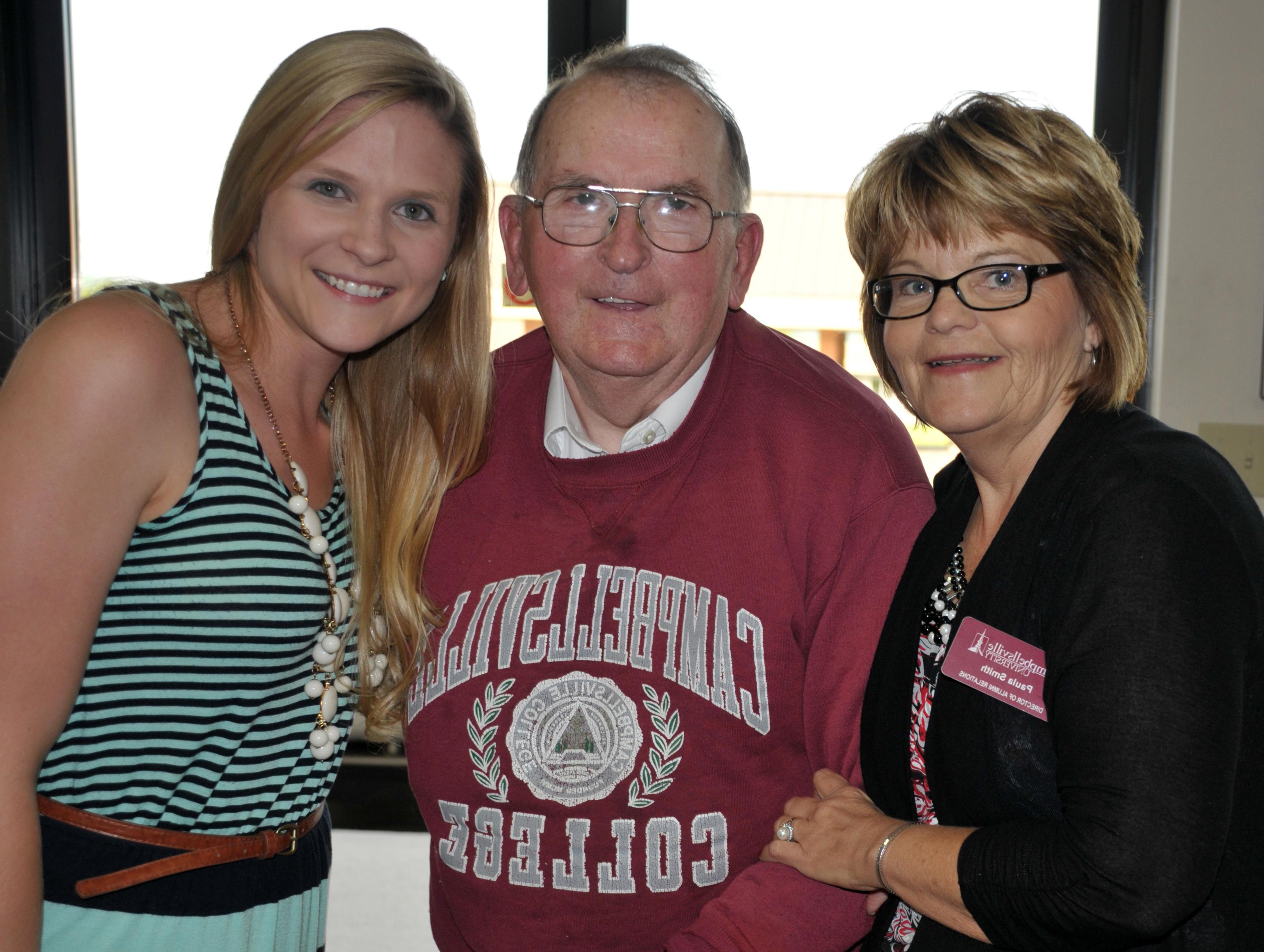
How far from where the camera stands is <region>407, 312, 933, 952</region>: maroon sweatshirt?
146cm

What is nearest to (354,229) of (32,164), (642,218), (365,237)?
(365,237)

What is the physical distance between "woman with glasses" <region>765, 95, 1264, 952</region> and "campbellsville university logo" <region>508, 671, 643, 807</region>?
26 cm

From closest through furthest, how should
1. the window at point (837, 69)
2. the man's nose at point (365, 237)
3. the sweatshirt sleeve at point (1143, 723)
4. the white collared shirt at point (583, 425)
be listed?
the sweatshirt sleeve at point (1143, 723) → the man's nose at point (365, 237) → the white collared shirt at point (583, 425) → the window at point (837, 69)

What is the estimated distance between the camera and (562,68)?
279 cm

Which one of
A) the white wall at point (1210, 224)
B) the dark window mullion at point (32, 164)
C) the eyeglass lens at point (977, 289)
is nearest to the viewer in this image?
the eyeglass lens at point (977, 289)

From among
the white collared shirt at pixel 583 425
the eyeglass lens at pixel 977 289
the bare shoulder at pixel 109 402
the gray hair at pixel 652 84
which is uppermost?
the gray hair at pixel 652 84

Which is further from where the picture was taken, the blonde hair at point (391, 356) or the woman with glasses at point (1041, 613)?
the blonde hair at point (391, 356)

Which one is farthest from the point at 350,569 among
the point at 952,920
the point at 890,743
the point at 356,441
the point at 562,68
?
the point at 562,68

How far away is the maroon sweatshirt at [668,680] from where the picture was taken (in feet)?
4.80

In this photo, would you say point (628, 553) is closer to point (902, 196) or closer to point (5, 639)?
point (902, 196)

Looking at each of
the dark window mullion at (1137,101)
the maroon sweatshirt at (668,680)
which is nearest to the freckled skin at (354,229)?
the maroon sweatshirt at (668,680)

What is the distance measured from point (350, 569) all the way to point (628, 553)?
43 centimetres

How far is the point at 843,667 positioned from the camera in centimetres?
149

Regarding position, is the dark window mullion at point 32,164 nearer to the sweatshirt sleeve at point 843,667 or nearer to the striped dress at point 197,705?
the striped dress at point 197,705
